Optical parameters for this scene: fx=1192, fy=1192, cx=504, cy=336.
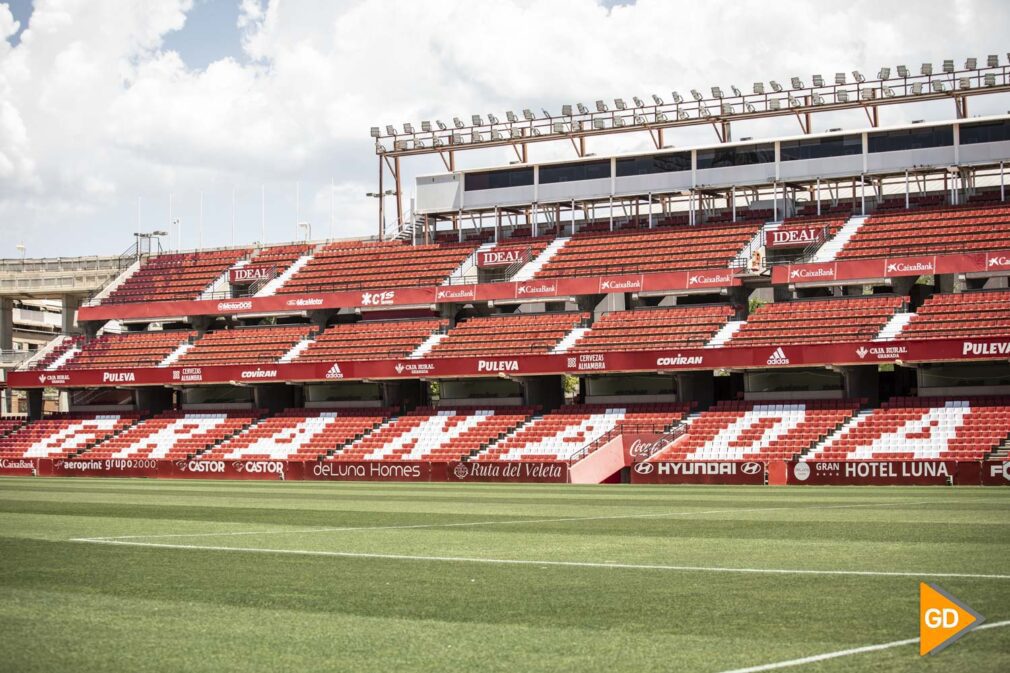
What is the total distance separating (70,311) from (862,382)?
178ft

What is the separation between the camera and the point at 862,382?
5138cm

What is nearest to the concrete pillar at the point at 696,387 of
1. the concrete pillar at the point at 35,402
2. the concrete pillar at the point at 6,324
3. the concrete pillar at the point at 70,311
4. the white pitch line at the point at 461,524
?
the white pitch line at the point at 461,524

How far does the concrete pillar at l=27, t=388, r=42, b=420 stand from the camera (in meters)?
70.8

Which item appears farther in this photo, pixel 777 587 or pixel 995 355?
pixel 995 355

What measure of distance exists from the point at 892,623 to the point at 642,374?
47338mm

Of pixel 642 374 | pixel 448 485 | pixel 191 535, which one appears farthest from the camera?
pixel 642 374

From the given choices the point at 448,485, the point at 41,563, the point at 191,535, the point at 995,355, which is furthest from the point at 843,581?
the point at 995,355

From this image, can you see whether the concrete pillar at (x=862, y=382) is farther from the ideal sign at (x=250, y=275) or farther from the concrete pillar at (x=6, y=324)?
the concrete pillar at (x=6, y=324)

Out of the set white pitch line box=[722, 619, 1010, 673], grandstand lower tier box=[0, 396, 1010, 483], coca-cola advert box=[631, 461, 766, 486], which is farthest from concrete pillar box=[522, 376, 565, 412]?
white pitch line box=[722, 619, 1010, 673]

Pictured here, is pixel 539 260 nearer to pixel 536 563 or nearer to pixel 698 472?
pixel 698 472

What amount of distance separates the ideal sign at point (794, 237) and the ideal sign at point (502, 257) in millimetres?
13535

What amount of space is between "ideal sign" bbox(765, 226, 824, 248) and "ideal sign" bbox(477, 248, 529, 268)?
13.5 meters

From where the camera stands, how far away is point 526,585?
1255 centimetres

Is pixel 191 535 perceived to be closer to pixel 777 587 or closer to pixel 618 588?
pixel 618 588
